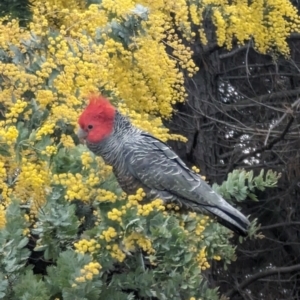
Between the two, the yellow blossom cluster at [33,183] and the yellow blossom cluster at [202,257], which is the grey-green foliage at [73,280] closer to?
the yellow blossom cluster at [33,183]

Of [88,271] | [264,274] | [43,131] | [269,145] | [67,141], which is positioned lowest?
[264,274]

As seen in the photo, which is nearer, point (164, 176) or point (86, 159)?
point (86, 159)

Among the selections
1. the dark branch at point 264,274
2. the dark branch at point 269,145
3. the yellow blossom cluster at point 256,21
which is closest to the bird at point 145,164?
the yellow blossom cluster at point 256,21

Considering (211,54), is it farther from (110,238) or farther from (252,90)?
(110,238)

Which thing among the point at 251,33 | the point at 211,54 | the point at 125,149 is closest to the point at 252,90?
the point at 211,54

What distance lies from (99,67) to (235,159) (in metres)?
2.43

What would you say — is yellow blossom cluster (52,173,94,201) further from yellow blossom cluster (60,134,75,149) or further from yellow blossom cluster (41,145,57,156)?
yellow blossom cluster (60,134,75,149)

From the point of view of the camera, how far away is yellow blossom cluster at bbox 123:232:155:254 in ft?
6.84

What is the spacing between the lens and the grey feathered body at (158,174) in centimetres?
252

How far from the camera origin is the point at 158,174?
2.60m

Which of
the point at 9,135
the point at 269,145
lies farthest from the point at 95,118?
the point at 269,145

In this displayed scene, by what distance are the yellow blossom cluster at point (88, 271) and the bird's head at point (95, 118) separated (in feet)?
1.96

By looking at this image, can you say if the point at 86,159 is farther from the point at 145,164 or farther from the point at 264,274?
the point at 264,274

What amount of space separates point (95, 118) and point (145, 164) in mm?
254
